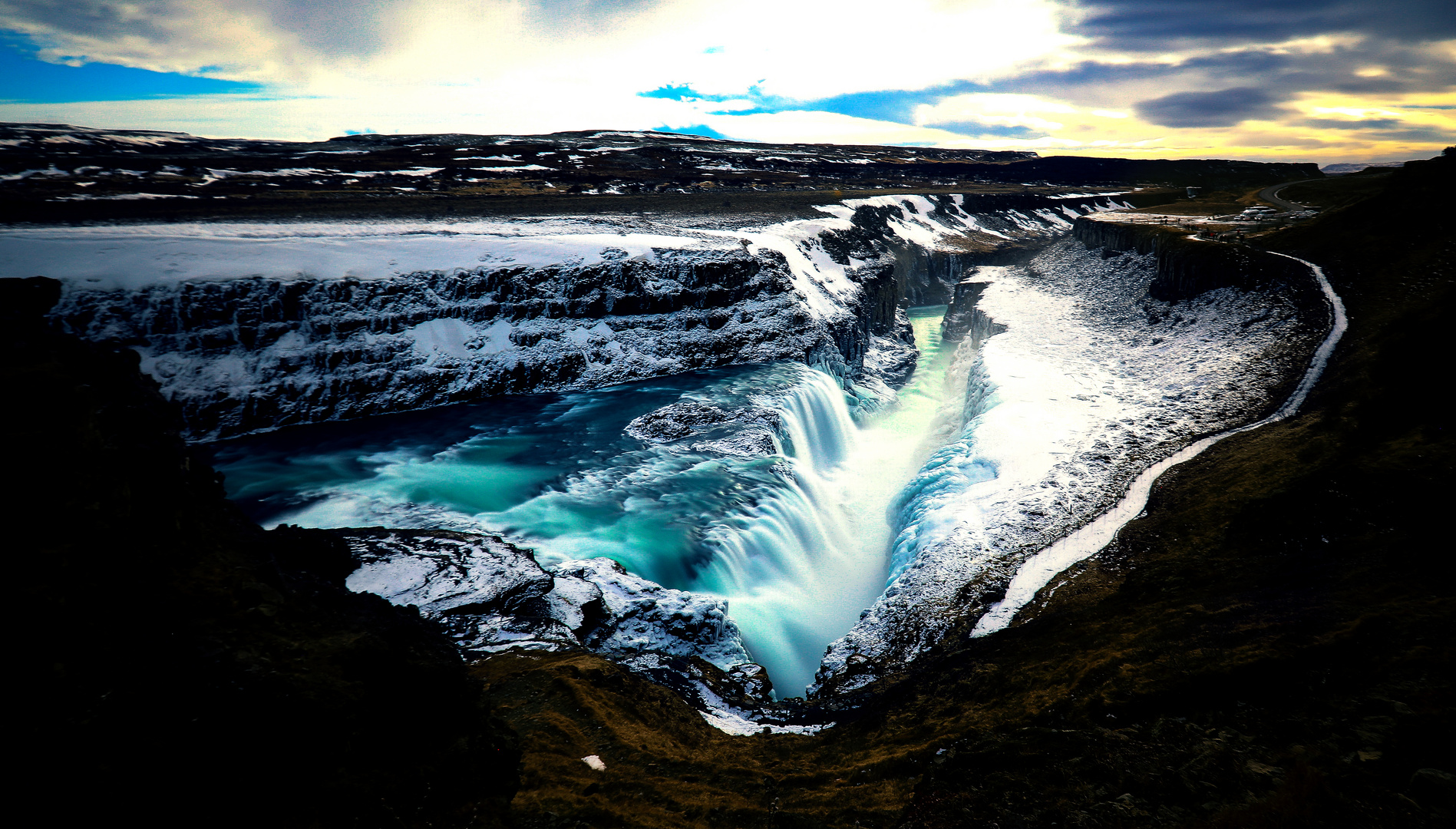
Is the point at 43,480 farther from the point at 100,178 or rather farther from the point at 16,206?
the point at 100,178

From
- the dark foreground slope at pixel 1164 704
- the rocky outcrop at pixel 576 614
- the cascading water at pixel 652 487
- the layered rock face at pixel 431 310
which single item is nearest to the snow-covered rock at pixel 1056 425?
the dark foreground slope at pixel 1164 704

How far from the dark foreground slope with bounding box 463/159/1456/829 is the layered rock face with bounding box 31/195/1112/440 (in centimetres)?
→ 2582

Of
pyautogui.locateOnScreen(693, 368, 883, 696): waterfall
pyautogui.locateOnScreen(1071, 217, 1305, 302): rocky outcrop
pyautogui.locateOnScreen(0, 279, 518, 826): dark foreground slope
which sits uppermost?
pyautogui.locateOnScreen(1071, 217, 1305, 302): rocky outcrop

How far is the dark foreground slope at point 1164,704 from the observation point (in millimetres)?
8258

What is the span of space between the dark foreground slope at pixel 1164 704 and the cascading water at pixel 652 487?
6.63 m

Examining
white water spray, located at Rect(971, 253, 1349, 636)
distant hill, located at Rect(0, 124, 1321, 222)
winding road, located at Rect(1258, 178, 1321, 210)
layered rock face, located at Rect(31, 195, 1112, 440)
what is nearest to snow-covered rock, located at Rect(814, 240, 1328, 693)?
white water spray, located at Rect(971, 253, 1349, 636)

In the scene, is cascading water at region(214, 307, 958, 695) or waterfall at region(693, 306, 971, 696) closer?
waterfall at region(693, 306, 971, 696)

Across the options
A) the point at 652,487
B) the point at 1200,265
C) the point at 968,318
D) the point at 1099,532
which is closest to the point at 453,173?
the point at 968,318

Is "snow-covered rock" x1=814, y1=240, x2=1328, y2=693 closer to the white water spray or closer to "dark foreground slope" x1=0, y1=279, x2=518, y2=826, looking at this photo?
the white water spray

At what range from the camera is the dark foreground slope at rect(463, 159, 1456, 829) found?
826cm

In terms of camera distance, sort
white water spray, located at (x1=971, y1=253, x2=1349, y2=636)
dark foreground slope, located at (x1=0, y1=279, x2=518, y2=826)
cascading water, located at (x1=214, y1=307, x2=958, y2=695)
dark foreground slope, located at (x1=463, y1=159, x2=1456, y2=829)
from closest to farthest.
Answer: dark foreground slope, located at (x1=0, y1=279, x2=518, y2=826), dark foreground slope, located at (x1=463, y1=159, x2=1456, y2=829), white water spray, located at (x1=971, y1=253, x2=1349, y2=636), cascading water, located at (x1=214, y1=307, x2=958, y2=695)

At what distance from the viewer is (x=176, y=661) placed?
6.86 m

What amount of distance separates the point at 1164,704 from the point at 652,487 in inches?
755

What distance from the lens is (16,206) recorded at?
47344 millimetres
